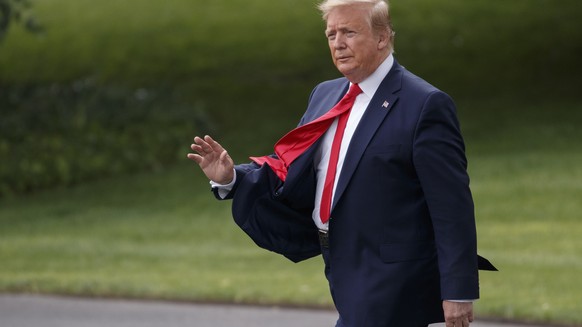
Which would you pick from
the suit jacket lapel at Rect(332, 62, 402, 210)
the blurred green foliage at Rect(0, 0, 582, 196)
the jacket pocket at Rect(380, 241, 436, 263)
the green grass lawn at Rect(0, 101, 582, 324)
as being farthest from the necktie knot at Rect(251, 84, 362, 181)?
the blurred green foliage at Rect(0, 0, 582, 196)

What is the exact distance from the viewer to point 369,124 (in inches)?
165

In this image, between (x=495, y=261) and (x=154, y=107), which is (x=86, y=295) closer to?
(x=495, y=261)

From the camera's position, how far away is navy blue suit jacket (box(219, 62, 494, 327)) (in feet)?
13.1

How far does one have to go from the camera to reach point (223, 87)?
879 inches

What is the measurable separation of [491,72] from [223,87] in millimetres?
4867

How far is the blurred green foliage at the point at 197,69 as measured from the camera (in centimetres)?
1823

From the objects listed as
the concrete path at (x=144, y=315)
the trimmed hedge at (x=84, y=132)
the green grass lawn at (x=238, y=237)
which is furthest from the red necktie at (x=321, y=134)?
the trimmed hedge at (x=84, y=132)

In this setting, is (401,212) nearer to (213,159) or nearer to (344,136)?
(344,136)

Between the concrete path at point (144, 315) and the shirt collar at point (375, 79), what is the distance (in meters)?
4.39

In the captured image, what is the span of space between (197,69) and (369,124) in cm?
1912

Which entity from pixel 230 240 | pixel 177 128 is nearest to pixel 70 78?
pixel 177 128

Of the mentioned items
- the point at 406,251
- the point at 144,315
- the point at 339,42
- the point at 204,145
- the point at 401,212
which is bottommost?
the point at 144,315

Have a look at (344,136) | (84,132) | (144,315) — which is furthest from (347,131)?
(84,132)

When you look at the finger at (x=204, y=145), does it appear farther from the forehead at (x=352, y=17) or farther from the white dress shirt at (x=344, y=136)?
the forehead at (x=352, y=17)
